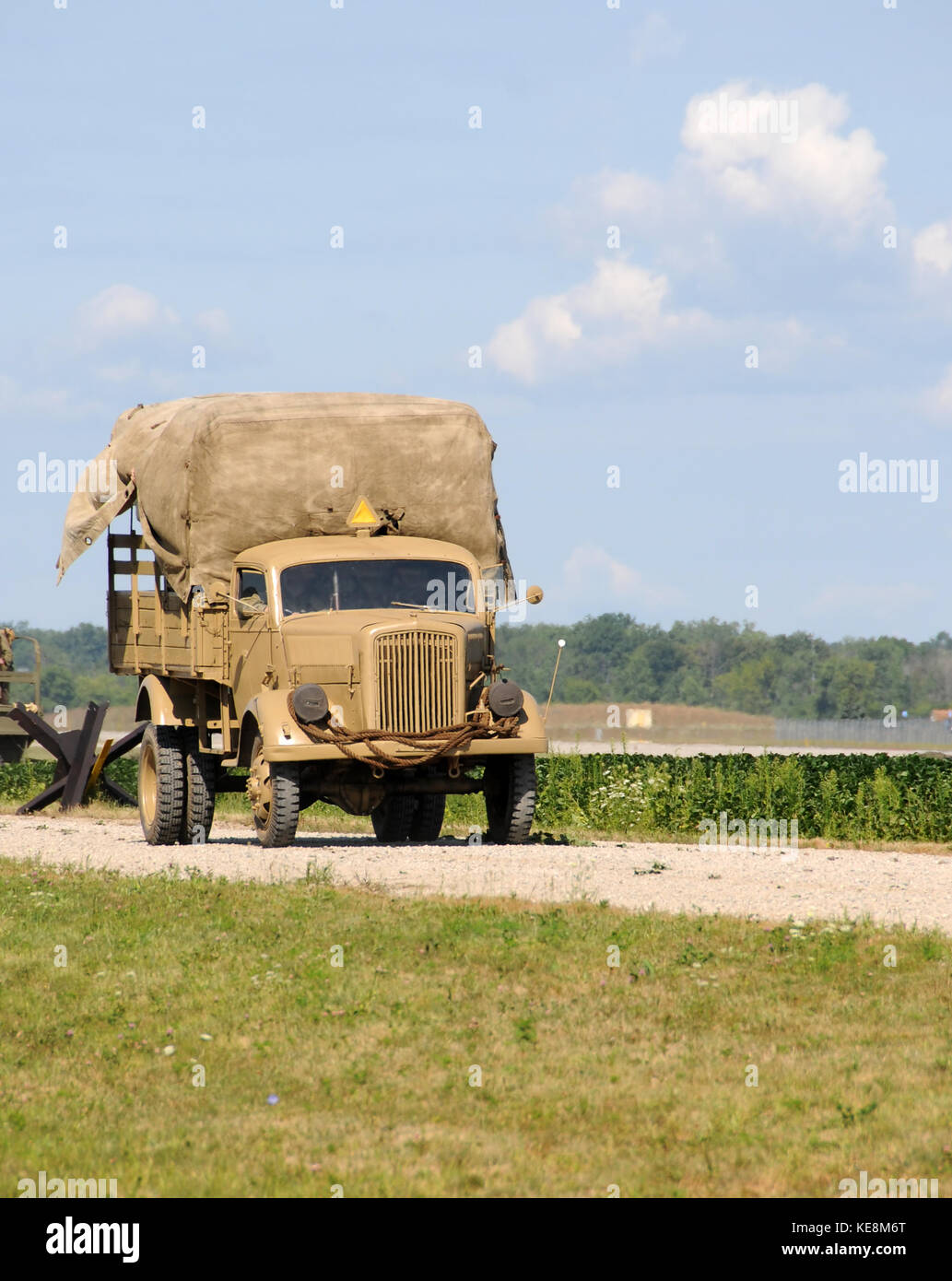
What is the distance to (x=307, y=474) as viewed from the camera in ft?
53.5

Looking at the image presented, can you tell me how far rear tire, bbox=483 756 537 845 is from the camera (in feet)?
53.7

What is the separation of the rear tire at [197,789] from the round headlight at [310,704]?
10.1 ft

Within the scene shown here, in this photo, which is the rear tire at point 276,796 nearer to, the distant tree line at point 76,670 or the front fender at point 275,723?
the front fender at point 275,723

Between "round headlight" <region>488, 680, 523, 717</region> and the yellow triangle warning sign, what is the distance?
2178 millimetres

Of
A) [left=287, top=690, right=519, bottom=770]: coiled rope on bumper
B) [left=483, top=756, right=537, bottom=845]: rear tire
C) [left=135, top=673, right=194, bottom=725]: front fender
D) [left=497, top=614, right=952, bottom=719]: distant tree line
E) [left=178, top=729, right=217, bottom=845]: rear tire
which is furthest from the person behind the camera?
[left=497, top=614, right=952, bottom=719]: distant tree line

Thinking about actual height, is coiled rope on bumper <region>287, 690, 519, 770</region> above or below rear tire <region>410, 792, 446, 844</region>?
above

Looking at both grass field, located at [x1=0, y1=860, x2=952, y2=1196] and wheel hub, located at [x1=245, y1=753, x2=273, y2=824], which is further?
wheel hub, located at [x1=245, y1=753, x2=273, y2=824]

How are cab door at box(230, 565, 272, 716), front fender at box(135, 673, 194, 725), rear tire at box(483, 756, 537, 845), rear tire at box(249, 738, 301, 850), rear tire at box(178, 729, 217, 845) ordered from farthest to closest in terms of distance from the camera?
rear tire at box(178, 729, 217, 845) → front fender at box(135, 673, 194, 725) → rear tire at box(483, 756, 537, 845) → cab door at box(230, 565, 272, 716) → rear tire at box(249, 738, 301, 850)

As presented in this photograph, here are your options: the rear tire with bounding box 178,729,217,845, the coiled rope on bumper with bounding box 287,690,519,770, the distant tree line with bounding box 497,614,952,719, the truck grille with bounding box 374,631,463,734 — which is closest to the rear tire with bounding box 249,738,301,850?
the coiled rope on bumper with bounding box 287,690,519,770

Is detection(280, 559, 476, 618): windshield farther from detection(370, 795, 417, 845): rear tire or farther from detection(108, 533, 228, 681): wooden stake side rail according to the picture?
detection(370, 795, 417, 845): rear tire

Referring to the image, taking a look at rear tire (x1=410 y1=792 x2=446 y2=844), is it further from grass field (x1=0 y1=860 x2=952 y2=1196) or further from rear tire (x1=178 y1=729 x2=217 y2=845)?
grass field (x1=0 y1=860 x2=952 y2=1196)

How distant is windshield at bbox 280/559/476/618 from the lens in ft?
→ 51.6
